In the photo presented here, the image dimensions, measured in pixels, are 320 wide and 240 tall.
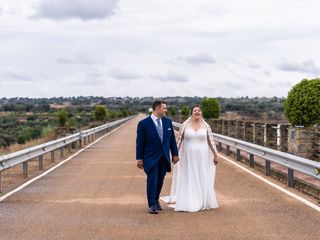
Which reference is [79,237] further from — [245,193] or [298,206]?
[245,193]

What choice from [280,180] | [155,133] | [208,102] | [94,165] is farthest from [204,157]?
[208,102]

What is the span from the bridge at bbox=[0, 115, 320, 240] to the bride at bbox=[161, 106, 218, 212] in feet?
0.84

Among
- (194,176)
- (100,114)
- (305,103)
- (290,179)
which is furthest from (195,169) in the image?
(100,114)

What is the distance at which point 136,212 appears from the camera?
1086 centimetres

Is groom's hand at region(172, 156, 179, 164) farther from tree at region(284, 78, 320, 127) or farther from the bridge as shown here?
tree at region(284, 78, 320, 127)

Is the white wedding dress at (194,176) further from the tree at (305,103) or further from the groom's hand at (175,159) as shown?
the tree at (305,103)

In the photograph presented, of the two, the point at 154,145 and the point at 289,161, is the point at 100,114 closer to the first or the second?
the point at 289,161

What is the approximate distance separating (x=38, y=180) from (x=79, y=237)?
7.49 m

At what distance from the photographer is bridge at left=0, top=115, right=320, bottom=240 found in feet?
29.5

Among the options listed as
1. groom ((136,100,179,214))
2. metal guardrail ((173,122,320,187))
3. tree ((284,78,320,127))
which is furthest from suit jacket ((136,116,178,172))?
tree ((284,78,320,127))

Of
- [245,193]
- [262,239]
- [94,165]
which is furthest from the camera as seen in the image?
[94,165]

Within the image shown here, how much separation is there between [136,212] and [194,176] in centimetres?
120

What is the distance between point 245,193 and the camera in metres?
13.2

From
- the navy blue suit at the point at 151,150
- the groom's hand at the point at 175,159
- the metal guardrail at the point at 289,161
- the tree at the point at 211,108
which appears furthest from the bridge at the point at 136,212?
the tree at the point at 211,108
